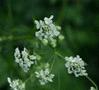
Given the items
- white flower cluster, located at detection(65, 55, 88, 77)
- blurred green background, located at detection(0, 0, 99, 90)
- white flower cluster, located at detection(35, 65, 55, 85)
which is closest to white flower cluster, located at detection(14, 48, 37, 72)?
white flower cluster, located at detection(35, 65, 55, 85)

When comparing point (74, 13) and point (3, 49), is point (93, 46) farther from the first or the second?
point (3, 49)

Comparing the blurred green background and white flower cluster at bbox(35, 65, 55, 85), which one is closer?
white flower cluster at bbox(35, 65, 55, 85)

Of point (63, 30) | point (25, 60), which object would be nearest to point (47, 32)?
point (25, 60)

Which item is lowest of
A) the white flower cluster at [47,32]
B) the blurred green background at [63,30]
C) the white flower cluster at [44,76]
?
the white flower cluster at [44,76]

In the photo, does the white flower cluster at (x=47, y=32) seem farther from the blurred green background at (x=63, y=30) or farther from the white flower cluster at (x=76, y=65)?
the blurred green background at (x=63, y=30)

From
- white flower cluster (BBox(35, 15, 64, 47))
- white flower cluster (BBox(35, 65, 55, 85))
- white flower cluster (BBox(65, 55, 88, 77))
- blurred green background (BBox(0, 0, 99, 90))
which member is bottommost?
white flower cluster (BBox(35, 65, 55, 85))

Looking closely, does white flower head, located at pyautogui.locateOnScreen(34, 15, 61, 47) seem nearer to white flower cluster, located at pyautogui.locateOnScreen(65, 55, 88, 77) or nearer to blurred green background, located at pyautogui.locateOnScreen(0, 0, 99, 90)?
white flower cluster, located at pyautogui.locateOnScreen(65, 55, 88, 77)

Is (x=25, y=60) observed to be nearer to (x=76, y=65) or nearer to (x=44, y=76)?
(x=44, y=76)

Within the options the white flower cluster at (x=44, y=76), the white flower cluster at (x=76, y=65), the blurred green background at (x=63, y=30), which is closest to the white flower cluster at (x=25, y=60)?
the white flower cluster at (x=44, y=76)

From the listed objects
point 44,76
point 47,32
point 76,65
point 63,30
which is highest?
point 63,30
